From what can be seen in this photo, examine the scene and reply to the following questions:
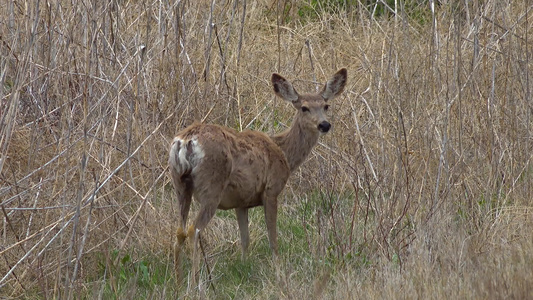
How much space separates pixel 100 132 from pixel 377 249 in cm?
215

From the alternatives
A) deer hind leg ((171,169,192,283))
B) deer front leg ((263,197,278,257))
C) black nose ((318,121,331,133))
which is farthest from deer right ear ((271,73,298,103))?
deer hind leg ((171,169,192,283))

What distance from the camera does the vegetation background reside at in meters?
5.21

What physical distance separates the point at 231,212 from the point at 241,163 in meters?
1.38

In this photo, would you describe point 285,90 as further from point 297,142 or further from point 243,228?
point 243,228

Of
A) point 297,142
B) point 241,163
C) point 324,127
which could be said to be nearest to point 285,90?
point 297,142

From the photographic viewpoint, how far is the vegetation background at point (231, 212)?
5215 millimetres

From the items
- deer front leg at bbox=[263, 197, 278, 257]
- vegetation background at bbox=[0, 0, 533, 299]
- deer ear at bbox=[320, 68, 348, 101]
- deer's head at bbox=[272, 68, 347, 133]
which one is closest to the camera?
vegetation background at bbox=[0, 0, 533, 299]

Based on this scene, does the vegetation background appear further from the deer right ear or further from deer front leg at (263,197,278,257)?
the deer right ear

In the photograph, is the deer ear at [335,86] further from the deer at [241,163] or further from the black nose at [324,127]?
the black nose at [324,127]

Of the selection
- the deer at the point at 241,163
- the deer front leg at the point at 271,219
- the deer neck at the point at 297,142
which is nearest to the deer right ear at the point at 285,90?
the deer at the point at 241,163

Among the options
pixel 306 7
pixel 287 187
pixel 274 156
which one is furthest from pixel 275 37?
pixel 274 156

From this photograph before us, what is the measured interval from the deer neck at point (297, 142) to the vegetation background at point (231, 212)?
0.21 meters

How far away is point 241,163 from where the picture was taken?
20.2ft

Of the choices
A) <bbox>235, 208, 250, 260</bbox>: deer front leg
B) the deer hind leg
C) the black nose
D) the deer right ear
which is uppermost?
the deer right ear
